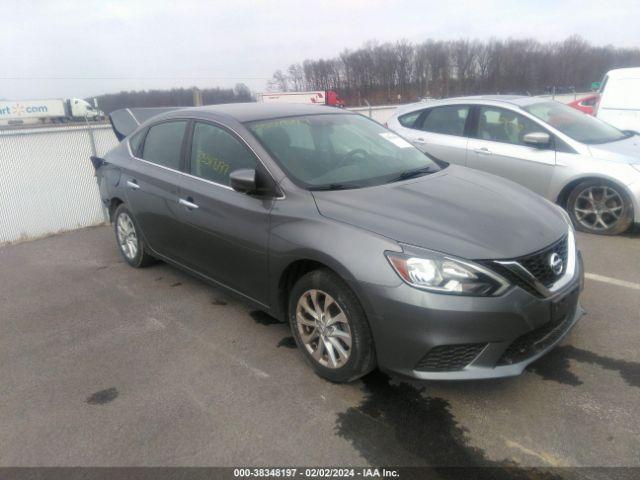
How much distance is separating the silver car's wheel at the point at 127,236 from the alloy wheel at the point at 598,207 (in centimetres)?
494

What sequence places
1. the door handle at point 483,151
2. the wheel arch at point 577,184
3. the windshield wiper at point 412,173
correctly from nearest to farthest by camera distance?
the windshield wiper at point 412,173 < the wheel arch at point 577,184 < the door handle at point 483,151

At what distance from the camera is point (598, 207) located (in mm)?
5703

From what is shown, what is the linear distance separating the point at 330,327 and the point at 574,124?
4925mm

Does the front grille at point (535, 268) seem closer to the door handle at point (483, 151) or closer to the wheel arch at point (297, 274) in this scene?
the wheel arch at point (297, 274)

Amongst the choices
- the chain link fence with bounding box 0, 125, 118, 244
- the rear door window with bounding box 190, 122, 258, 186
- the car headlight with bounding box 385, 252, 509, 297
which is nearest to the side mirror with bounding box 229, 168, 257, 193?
the rear door window with bounding box 190, 122, 258, 186

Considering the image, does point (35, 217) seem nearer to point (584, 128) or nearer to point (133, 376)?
point (133, 376)

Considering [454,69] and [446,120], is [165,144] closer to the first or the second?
[446,120]

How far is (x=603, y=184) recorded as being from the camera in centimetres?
561

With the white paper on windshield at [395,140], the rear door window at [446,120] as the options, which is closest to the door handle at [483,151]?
the rear door window at [446,120]

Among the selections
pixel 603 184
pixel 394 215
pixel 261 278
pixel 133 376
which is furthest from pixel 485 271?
pixel 603 184

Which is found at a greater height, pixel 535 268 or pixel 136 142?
pixel 136 142

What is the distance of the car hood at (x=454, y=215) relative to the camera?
2617 mm

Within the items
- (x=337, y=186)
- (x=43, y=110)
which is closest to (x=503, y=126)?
(x=337, y=186)

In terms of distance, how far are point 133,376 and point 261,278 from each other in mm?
1029
